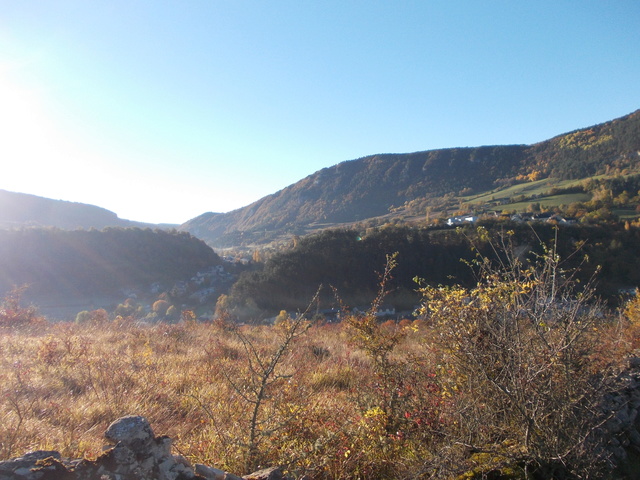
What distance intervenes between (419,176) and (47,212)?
126482mm

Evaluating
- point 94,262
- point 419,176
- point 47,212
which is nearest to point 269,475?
point 94,262

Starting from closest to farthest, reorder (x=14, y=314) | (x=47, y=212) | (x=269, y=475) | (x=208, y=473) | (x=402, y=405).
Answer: (x=208, y=473), (x=269, y=475), (x=402, y=405), (x=14, y=314), (x=47, y=212)

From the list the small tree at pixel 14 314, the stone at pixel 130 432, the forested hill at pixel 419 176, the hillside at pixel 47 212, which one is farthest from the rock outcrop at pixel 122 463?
the hillside at pixel 47 212

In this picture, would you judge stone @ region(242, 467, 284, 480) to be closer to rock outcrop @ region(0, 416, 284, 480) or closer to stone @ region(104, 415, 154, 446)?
rock outcrop @ region(0, 416, 284, 480)

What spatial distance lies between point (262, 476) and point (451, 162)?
5311 inches

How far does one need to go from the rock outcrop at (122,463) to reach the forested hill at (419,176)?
96802 millimetres

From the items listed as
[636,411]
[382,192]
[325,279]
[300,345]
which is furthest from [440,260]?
[382,192]

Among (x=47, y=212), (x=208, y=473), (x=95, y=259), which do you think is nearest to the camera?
(x=208, y=473)

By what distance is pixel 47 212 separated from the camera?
102 m

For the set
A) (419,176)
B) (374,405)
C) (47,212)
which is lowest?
(374,405)

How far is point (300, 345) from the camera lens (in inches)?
245

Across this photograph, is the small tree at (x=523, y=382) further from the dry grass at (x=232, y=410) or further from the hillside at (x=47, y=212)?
the hillside at (x=47, y=212)

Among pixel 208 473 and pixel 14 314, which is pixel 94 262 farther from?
pixel 208 473

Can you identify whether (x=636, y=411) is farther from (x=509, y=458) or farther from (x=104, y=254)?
(x=104, y=254)
